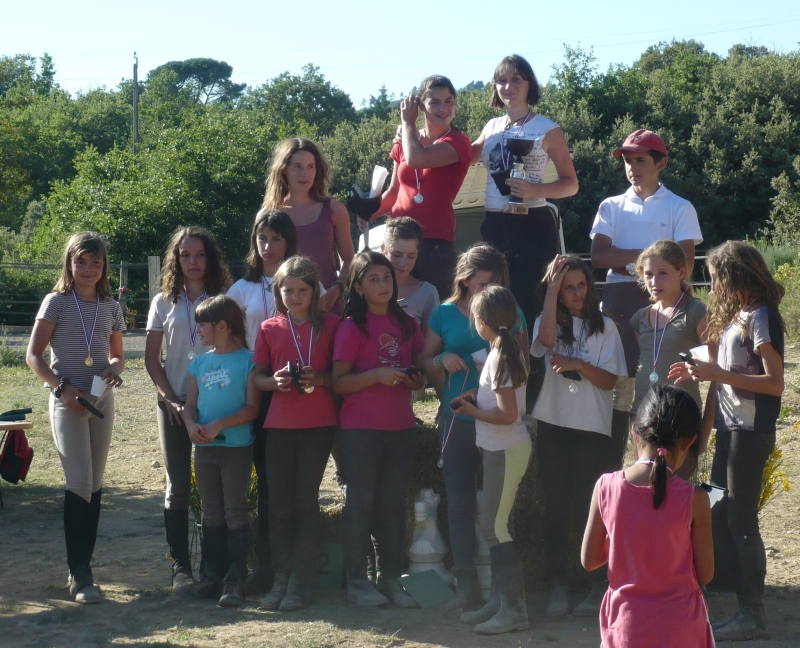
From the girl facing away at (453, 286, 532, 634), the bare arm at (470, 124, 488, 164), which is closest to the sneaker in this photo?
the girl facing away at (453, 286, 532, 634)

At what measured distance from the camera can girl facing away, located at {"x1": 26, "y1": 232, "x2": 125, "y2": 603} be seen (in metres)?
4.75

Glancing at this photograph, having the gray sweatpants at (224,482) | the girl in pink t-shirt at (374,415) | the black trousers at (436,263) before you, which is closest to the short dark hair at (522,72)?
the black trousers at (436,263)

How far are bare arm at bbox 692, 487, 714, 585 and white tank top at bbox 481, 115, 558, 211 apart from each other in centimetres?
238

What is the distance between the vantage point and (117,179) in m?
28.8

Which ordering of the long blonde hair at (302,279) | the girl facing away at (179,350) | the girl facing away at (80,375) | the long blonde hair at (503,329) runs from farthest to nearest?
the girl facing away at (179,350) → the girl facing away at (80,375) → the long blonde hair at (302,279) → the long blonde hair at (503,329)

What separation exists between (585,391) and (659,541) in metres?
1.60

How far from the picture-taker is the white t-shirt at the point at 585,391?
14.5ft

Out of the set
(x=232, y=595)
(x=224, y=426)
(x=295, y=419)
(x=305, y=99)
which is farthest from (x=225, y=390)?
(x=305, y=99)

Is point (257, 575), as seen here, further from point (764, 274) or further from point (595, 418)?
point (764, 274)

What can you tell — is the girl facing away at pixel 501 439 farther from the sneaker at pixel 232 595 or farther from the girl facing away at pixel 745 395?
the sneaker at pixel 232 595

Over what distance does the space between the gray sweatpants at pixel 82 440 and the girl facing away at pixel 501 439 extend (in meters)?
1.86

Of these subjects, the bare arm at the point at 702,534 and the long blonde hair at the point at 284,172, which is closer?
the bare arm at the point at 702,534

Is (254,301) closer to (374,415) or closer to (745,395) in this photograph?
(374,415)

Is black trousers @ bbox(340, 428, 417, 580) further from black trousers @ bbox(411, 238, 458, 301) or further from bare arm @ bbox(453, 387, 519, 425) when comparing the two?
black trousers @ bbox(411, 238, 458, 301)
